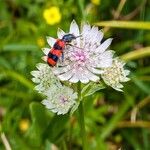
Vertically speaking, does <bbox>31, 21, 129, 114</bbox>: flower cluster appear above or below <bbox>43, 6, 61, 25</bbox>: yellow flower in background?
below

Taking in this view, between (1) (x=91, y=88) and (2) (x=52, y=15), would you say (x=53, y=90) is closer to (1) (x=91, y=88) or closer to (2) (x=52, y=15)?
(1) (x=91, y=88)

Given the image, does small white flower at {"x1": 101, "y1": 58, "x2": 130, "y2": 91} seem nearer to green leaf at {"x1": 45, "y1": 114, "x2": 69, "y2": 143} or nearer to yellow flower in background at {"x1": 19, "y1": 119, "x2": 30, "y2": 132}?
green leaf at {"x1": 45, "y1": 114, "x2": 69, "y2": 143}

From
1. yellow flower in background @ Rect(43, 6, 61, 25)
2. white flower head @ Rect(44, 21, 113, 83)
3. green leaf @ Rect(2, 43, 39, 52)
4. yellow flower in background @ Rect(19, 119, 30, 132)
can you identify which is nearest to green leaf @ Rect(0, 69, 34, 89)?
green leaf @ Rect(2, 43, 39, 52)

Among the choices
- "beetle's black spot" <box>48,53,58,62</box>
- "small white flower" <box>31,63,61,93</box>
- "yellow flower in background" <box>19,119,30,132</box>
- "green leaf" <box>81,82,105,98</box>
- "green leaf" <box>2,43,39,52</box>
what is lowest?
"yellow flower in background" <box>19,119,30,132</box>

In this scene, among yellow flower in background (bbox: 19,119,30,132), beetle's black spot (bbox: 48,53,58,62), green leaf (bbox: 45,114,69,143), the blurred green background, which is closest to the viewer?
beetle's black spot (bbox: 48,53,58,62)

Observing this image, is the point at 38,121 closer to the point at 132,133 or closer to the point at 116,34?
the point at 132,133

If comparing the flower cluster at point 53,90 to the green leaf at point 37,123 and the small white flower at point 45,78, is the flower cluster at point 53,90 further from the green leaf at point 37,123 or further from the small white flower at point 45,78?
the green leaf at point 37,123
